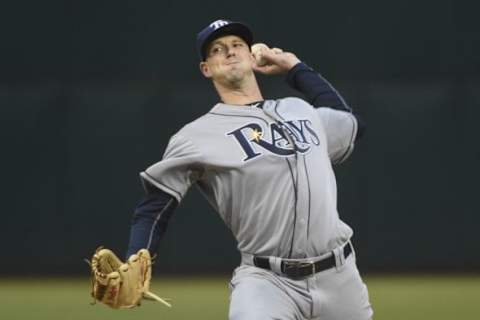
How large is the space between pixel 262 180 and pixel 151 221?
1.28 ft

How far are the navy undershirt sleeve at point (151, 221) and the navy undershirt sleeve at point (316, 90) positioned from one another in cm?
77

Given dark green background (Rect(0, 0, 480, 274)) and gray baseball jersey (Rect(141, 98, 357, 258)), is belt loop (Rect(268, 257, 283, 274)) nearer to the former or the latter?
gray baseball jersey (Rect(141, 98, 357, 258))

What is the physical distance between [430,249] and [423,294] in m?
0.99

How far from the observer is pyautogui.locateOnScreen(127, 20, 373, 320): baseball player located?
3607 millimetres

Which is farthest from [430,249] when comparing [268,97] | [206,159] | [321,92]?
[206,159]

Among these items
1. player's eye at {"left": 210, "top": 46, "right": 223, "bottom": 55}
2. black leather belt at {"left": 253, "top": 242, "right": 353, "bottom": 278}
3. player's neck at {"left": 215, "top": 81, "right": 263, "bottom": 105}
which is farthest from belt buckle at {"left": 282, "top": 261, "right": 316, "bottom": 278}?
player's eye at {"left": 210, "top": 46, "right": 223, "bottom": 55}

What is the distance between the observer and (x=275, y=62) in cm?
423

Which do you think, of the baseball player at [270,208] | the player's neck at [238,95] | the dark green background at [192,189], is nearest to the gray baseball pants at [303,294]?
the baseball player at [270,208]

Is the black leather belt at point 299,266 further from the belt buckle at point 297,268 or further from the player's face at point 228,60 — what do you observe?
the player's face at point 228,60

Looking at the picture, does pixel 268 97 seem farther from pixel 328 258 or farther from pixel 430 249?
pixel 328 258

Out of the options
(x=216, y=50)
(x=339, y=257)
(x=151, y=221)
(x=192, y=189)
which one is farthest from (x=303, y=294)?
(x=192, y=189)

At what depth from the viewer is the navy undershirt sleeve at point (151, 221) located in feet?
11.8

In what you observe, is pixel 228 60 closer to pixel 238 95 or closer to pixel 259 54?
pixel 238 95

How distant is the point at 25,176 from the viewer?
8.86 metres
